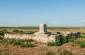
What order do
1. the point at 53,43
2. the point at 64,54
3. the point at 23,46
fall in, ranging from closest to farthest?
the point at 64,54 → the point at 23,46 → the point at 53,43

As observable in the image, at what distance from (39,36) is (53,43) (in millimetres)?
2423

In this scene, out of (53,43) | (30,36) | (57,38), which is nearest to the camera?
(53,43)

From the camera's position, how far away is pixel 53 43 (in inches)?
643

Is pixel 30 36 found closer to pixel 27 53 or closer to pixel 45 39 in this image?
pixel 45 39

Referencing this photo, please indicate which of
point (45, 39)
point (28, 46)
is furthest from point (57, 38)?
point (28, 46)

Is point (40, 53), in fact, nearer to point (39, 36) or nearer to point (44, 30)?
point (39, 36)

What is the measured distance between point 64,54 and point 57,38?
580 cm

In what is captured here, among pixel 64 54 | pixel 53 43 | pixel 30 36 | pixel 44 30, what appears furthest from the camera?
pixel 44 30

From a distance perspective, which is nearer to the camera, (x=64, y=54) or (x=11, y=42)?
(x=64, y=54)

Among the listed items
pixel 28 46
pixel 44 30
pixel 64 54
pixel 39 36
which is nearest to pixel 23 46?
pixel 28 46

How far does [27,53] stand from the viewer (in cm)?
1254

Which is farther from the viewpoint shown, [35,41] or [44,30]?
[44,30]

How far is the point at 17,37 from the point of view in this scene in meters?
20.0

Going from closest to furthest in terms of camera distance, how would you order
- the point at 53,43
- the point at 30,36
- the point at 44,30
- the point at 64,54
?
the point at 64,54
the point at 53,43
the point at 30,36
the point at 44,30
